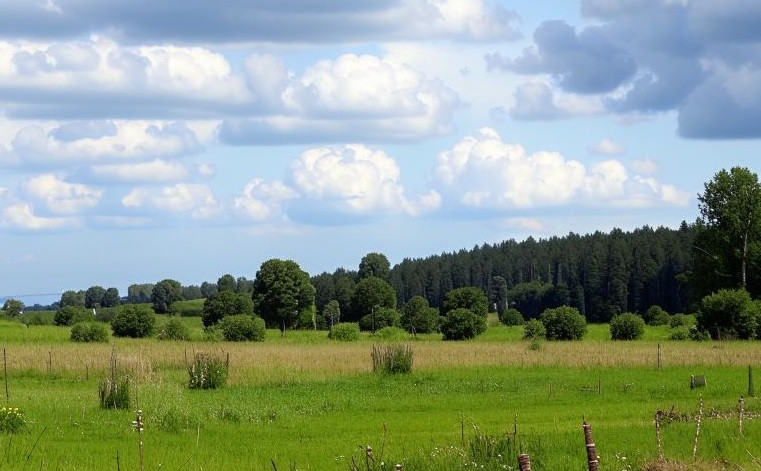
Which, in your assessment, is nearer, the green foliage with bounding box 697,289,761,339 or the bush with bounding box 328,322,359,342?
the green foliage with bounding box 697,289,761,339

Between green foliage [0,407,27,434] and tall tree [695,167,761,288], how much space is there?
72.3m

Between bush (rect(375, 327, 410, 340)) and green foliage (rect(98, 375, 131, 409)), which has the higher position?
green foliage (rect(98, 375, 131, 409))

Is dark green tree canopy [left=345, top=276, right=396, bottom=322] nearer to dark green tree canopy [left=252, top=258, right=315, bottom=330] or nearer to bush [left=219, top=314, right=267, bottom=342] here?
dark green tree canopy [left=252, top=258, right=315, bottom=330]

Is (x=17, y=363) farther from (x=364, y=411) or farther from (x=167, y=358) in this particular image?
(x=364, y=411)

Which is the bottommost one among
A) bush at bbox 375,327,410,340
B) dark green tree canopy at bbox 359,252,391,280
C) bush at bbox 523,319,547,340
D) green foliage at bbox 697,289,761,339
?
bush at bbox 375,327,410,340

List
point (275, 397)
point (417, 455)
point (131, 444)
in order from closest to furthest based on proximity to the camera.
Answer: point (417, 455) → point (131, 444) → point (275, 397)

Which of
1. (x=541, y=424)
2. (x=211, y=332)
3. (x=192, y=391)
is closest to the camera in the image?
(x=541, y=424)

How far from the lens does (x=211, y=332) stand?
77.6 meters

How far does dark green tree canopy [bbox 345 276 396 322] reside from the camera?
12750cm

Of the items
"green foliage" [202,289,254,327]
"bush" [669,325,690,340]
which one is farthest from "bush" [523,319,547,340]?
"green foliage" [202,289,254,327]

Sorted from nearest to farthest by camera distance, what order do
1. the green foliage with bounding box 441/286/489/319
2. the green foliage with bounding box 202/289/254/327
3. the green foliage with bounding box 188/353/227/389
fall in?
the green foliage with bounding box 188/353/227/389 < the green foliage with bounding box 441/286/489/319 < the green foliage with bounding box 202/289/254/327

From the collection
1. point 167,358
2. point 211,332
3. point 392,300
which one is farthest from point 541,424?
point 392,300

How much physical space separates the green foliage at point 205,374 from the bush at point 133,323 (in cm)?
4299

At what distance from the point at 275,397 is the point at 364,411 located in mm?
4793
